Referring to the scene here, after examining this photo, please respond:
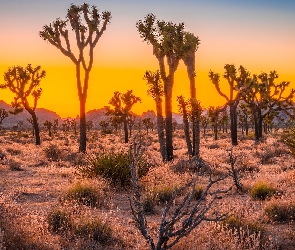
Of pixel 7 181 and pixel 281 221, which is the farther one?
pixel 7 181

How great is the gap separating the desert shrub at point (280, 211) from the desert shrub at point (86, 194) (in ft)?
12.7

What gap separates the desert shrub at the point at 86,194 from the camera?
9.02 meters

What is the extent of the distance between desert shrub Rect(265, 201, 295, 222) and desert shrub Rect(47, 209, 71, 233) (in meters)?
4.01

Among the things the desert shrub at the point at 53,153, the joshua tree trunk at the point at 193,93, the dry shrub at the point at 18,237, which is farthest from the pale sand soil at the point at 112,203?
the joshua tree trunk at the point at 193,93

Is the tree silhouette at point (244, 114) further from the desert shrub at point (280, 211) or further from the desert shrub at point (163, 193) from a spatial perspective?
the desert shrub at point (280, 211)

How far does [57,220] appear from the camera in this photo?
6594 mm

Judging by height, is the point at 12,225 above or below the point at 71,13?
below

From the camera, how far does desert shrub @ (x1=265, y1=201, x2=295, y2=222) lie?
757cm

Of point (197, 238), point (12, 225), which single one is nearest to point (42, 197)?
point (12, 225)

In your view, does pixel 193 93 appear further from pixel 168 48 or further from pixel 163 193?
pixel 163 193

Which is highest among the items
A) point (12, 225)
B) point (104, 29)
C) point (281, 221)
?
point (104, 29)

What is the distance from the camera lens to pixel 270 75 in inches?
1602

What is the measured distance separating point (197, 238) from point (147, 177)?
6897mm

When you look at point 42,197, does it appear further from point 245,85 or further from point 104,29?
point 245,85
